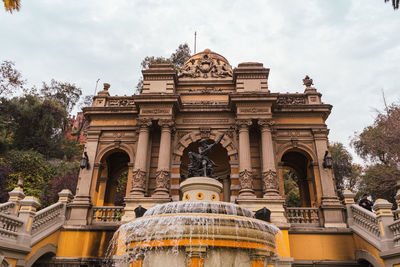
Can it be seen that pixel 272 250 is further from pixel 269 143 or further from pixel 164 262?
pixel 269 143

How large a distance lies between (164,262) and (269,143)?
1074 cm

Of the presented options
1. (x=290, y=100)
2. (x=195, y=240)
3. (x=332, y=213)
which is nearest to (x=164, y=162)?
(x=290, y=100)

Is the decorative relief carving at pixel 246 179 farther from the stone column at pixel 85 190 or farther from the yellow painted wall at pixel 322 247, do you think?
the stone column at pixel 85 190

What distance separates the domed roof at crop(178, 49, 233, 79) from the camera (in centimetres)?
2009

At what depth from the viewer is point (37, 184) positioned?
27.7 meters

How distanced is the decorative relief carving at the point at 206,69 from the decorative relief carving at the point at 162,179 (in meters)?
7.66

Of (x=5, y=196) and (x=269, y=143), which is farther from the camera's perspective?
(x=5, y=196)

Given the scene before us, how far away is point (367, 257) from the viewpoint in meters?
12.1

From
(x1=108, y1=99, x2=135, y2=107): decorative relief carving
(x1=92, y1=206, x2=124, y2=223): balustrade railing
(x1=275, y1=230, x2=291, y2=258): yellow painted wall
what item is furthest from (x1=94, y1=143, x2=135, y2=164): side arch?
(x1=275, y1=230, x2=291, y2=258): yellow painted wall

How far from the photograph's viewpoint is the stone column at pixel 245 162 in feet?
48.9

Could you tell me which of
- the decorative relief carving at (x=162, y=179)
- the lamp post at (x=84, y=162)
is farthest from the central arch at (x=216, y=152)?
the lamp post at (x=84, y=162)

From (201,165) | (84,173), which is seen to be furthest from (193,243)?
(84,173)

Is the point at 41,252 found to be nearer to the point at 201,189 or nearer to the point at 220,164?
the point at 201,189

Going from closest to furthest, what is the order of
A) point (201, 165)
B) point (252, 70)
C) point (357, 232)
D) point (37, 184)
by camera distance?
point (201, 165), point (357, 232), point (252, 70), point (37, 184)
